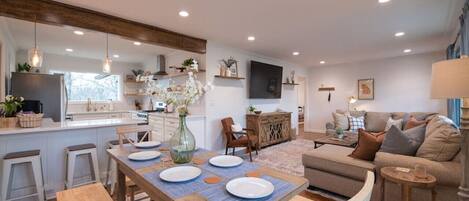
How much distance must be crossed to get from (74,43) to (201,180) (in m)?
4.69

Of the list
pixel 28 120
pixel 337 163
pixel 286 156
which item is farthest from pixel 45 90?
pixel 337 163

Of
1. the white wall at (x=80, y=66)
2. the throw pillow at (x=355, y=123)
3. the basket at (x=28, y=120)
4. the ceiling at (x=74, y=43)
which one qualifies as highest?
the ceiling at (x=74, y=43)

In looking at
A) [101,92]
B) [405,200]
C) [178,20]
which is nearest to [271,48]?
[178,20]

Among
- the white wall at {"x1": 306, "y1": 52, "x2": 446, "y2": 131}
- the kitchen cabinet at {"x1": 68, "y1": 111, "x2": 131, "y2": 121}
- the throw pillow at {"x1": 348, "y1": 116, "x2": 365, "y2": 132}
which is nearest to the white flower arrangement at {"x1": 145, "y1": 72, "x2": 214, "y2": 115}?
the throw pillow at {"x1": 348, "y1": 116, "x2": 365, "y2": 132}

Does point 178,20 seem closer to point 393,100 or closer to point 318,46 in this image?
point 318,46

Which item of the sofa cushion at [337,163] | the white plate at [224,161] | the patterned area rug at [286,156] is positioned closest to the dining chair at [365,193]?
the white plate at [224,161]

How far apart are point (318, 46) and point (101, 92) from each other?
20.0 feet

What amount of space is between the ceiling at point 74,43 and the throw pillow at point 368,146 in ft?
12.5

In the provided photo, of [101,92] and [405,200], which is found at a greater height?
[101,92]

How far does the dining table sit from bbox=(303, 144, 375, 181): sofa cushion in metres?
1.47

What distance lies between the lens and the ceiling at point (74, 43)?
354 cm

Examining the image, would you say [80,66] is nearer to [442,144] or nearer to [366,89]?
[442,144]

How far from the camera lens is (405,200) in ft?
6.06

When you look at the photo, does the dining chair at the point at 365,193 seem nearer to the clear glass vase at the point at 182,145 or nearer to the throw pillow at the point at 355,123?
the clear glass vase at the point at 182,145
